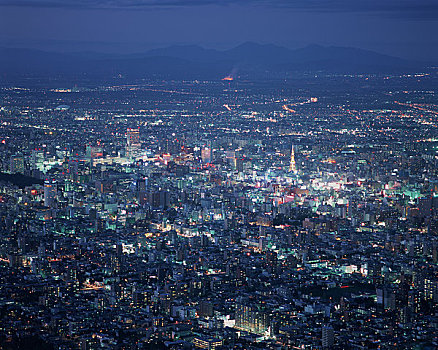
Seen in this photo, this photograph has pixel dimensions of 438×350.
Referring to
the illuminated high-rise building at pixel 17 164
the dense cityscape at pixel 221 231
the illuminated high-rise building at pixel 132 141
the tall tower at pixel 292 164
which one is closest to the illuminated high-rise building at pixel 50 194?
the dense cityscape at pixel 221 231

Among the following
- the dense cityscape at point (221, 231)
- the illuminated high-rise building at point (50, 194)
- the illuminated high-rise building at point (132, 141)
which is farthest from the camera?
the illuminated high-rise building at point (132, 141)

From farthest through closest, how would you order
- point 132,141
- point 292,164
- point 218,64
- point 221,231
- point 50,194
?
point 218,64
point 132,141
point 292,164
point 50,194
point 221,231

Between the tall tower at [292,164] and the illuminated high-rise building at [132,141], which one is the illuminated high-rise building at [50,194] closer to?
the illuminated high-rise building at [132,141]

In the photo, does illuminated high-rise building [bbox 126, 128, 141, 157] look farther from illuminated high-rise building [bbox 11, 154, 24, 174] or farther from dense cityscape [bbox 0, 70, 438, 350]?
illuminated high-rise building [bbox 11, 154, 24, 174]

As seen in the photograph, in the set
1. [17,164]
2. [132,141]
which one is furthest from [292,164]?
[17,164]

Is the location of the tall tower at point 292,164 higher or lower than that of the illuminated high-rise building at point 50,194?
higher

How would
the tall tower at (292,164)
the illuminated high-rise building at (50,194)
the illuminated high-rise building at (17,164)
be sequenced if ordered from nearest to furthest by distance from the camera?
the illuminated high-rise building at (50,194) → the tall tower at (292,164) → the illuminated high-rise building at (17,164)

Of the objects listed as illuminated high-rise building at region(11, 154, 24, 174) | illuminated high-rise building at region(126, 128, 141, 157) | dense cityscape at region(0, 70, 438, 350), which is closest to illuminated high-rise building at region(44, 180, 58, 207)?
dense cityscape at region(0, 70, 438, 350)

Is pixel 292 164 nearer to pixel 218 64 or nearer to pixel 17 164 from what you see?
pixel 17 164

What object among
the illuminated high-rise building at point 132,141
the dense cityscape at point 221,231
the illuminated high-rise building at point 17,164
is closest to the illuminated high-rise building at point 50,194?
the dense cityscape at point 221,231

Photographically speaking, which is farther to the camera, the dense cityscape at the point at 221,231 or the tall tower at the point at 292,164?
the tall tower at the point at 292,164
